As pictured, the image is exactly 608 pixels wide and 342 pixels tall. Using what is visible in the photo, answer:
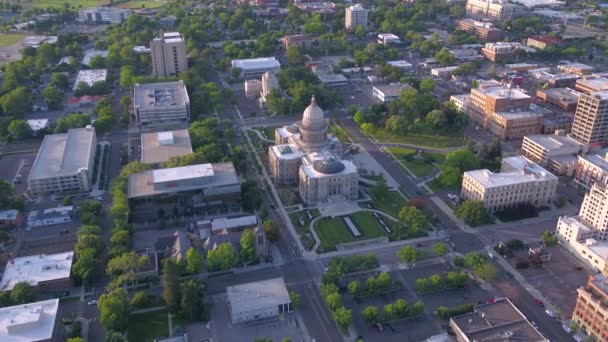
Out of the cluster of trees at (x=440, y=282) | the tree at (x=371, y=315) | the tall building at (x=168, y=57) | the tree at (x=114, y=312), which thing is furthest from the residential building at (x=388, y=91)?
the tree at (x=114, y=312)

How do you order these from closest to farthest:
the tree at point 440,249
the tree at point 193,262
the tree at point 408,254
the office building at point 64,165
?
1. the tree at point 193,262
2. the tree at point 408,254
3. the tree at point 440,249
4. the office building at point 64,165

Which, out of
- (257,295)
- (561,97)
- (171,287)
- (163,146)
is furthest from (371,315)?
(561,97)

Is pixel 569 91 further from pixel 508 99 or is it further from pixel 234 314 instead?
pixel 234 314

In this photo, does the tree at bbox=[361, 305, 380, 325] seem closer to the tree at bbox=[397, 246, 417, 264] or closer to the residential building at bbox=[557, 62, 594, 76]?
the tree at bbox=[397, 246, 417, 264]

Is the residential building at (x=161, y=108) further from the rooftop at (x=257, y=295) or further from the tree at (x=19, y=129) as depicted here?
the rooftop at (x=257, y=295)

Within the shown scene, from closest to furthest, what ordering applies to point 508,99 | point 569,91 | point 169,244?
point 169,244, point 508,99, point 569,91

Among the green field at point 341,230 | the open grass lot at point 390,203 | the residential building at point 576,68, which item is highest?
the residential building at point 576,68

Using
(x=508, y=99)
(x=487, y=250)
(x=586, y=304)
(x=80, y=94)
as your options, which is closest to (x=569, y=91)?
(x=508, y=99)
